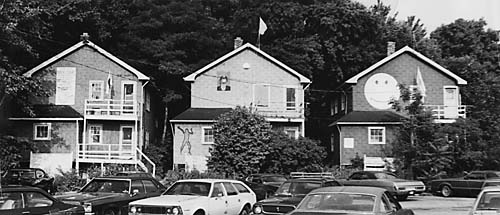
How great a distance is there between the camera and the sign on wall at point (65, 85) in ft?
142

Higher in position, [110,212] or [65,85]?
[65,85]

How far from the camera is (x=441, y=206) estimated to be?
27.5 metres

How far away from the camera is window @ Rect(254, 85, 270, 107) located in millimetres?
44531

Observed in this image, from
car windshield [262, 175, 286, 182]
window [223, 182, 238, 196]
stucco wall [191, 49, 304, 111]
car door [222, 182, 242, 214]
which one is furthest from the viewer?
stucco wall [191, 49, 304, 111]

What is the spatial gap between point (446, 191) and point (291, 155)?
9.84 metres

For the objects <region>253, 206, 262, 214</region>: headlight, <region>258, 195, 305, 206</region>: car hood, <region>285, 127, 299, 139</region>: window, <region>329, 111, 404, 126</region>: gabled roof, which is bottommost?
<region>253, 206, 262, 214</region>: headlight

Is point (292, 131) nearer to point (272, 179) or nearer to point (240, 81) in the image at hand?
point (240, 81)

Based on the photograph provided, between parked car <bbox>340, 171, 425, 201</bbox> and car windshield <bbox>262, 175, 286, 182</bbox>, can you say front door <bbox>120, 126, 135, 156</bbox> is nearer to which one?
car windshield <bbox>262, 175, 286, 182</bbox>

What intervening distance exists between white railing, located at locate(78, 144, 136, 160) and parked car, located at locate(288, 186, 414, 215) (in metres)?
29.5

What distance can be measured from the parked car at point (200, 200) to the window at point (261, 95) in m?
25.1

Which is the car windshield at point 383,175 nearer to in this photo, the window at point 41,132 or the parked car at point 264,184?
the parked car at point 264,184

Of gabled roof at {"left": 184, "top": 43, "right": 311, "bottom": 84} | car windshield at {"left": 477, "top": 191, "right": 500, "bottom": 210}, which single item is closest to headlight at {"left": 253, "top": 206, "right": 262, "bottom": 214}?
car windshield at {"left": 477, "top": 191, "right": 500, "bottom": 210}

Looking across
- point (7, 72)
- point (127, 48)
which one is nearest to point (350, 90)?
point (127, 48)

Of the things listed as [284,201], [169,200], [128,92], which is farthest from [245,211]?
[128,92]
